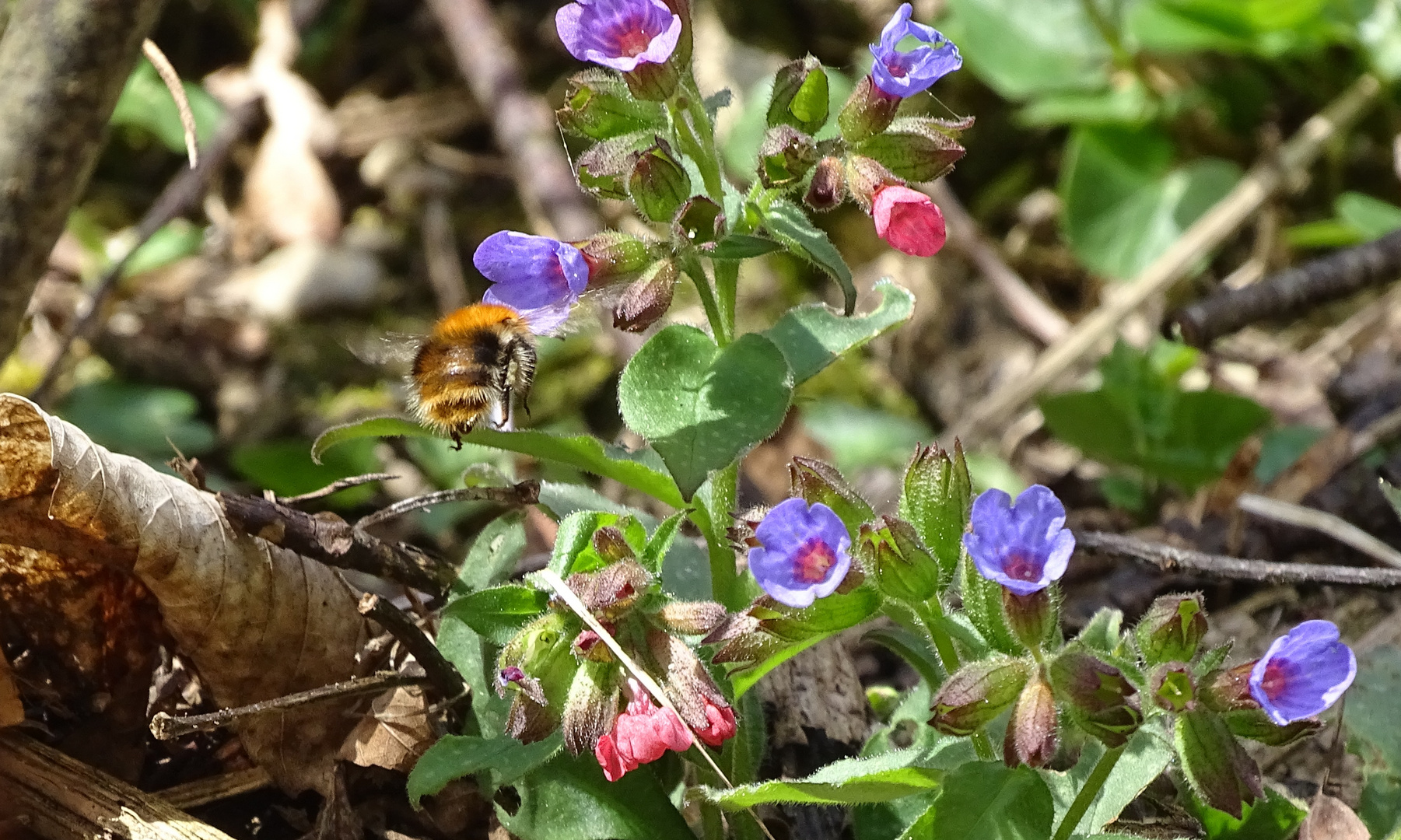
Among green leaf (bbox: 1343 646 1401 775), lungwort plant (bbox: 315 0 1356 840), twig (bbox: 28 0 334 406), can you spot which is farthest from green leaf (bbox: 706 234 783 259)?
twig (bbox: 28 0 334 406)

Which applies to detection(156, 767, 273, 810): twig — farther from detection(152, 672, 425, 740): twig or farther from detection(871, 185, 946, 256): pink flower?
detection(871, 185, 946, 256): pink flower

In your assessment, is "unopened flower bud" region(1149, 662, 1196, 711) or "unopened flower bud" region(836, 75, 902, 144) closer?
"unopened flower bud" region(1149, 662, 1196, 711)

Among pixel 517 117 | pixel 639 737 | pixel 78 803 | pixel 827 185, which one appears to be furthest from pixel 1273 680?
pixel 517 117

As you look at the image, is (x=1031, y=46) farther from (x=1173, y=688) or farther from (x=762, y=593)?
(x=1173, y=688)

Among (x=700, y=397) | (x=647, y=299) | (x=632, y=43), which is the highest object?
(x=632, y=43)

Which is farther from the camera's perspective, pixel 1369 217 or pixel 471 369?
pixel 1369 217

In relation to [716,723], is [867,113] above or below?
above
